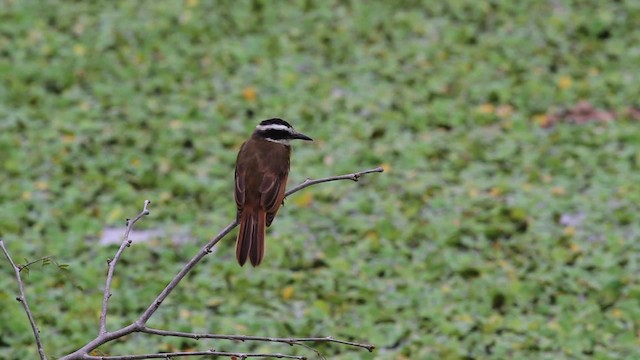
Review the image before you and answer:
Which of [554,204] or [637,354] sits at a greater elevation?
[554,204]

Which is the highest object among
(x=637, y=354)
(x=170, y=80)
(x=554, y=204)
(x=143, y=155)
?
(x=170, y=80)

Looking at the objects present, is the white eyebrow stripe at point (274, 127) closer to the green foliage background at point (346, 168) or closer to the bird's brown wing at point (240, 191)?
the bird's brown wing at point (240, 191)

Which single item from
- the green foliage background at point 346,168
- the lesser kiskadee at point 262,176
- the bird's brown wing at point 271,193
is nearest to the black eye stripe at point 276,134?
the lesser kiskadee at point 262,176

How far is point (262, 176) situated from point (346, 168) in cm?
435

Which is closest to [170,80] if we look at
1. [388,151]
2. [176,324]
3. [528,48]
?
[388,151]

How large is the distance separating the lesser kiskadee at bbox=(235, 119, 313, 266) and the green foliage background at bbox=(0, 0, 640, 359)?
→ 6.37ft

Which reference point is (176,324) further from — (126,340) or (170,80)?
(170,80)

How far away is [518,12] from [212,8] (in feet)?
11.6

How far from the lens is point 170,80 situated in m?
11.2

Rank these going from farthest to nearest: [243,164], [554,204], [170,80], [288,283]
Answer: [170,80] < [554,204] < [288,283] < [243,164]

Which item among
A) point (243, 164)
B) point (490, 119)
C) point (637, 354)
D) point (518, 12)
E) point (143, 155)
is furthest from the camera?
point (518, 12)

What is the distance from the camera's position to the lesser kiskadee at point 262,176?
4906mm

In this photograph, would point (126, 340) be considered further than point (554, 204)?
No

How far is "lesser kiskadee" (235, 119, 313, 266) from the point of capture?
491 centimetres
